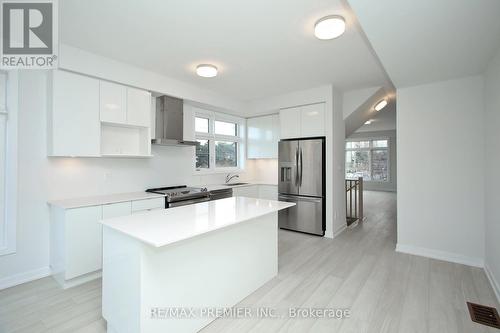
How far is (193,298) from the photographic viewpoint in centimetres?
184

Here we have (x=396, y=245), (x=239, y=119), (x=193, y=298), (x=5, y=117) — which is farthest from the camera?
(x=239, y=119)

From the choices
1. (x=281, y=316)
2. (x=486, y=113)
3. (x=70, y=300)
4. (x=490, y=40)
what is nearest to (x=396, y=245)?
(x=486, y=113)

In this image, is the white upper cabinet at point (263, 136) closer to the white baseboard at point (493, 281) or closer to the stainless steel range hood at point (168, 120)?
the stainless steel range hood at point (168, 120)

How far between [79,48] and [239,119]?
3438 mm

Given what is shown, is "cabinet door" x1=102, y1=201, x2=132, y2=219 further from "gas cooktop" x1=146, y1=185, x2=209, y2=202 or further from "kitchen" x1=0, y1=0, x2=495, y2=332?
"gas cooktop" x1=146, y1=185, x2=209, y2=202

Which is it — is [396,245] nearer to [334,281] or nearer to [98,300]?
[334,281]

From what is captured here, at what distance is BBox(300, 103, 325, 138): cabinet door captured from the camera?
13.9 ft

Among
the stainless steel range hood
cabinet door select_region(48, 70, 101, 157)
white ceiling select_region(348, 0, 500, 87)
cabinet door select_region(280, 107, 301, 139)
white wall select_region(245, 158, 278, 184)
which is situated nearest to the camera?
white ceiling select_region(348, 0, 500, 87)

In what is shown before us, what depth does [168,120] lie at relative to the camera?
3816 mm

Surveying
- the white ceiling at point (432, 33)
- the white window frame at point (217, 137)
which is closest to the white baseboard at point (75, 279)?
the white window frame at point (217, 137)

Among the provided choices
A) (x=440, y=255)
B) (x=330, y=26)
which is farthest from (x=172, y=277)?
(x=440, y=255)

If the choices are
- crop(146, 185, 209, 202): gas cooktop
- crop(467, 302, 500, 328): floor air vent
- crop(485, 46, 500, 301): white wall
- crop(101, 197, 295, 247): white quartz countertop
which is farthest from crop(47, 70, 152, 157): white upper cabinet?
crop(485, 46, 500, 301): white wall

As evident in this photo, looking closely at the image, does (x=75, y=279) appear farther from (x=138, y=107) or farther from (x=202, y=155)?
(x=202, y=155)

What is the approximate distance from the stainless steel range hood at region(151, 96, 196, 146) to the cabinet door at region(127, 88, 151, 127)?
1.21ft
